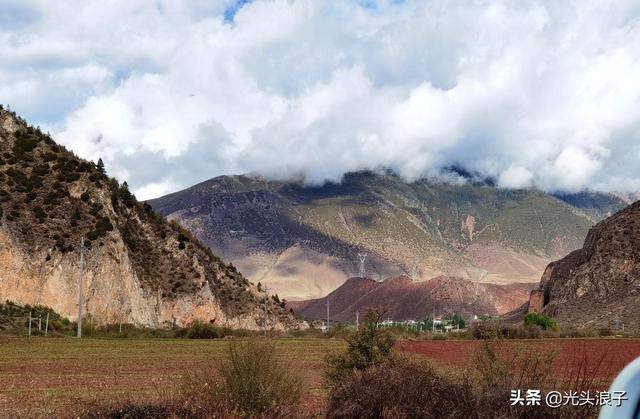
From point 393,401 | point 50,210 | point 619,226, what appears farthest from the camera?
point 619,226

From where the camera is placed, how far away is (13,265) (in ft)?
229

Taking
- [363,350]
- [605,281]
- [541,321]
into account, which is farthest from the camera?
[605,281]

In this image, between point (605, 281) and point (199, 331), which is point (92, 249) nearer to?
point (199, 331)

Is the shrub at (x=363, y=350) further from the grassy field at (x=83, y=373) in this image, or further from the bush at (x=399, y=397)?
the bush at (x=399, y=397)

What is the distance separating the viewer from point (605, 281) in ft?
366

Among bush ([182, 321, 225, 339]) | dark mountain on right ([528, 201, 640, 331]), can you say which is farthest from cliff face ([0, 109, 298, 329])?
dark mountain on right ([528, 201, 640, 331])

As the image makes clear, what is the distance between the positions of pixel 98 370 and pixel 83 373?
1.90m

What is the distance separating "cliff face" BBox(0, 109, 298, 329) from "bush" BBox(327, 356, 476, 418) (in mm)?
64720

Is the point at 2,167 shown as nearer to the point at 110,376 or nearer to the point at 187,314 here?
the point at 187,314

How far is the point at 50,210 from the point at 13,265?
31.7 ft

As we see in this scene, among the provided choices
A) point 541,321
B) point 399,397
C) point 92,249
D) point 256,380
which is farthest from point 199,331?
point 399,397

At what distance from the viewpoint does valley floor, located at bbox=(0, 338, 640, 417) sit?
1675 centimetres

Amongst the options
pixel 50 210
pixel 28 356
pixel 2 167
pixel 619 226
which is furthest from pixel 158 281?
pixel 619 226

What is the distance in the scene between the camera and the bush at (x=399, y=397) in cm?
1009
